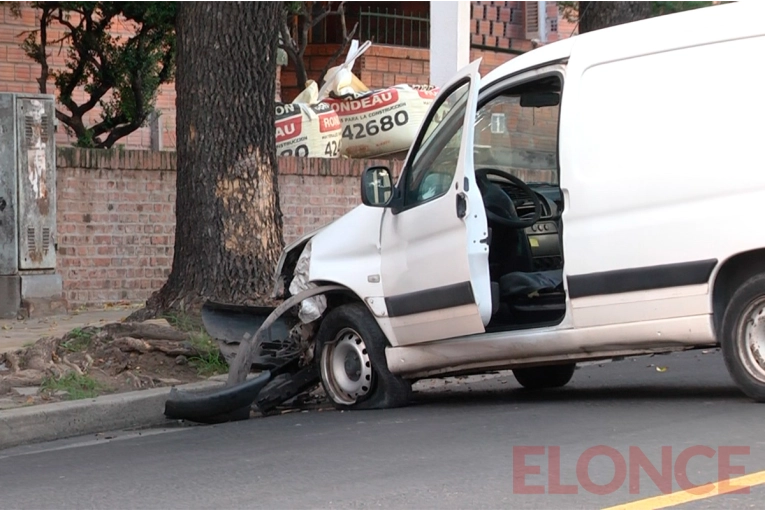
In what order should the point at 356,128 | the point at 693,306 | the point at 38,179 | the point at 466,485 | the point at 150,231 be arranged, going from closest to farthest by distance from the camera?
the point at 466,485 < the point at 693,306 < the point at 38,179 < the point at 150,231 < the point at 356,128

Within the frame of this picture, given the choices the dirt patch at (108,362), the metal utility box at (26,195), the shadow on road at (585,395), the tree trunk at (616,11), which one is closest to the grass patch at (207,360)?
the dirt patch at (108,362)

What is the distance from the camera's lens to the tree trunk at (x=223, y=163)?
34.7 feet

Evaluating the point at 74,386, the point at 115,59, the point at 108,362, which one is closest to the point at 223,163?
the point at 108,362

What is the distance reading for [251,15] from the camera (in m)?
10.8

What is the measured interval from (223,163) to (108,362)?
2176 mm

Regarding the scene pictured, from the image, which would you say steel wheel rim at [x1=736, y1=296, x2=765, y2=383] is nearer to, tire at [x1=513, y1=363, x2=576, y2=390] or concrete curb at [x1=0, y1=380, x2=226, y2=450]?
tire at [x1=513, y1=363, x2=576, y2=390]

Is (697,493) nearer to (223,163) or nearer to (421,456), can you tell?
(421,456)

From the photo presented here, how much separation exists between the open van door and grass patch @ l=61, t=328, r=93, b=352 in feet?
8.81

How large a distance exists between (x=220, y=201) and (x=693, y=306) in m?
4.82

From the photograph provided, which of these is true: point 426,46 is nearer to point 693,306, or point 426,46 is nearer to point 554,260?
point 554,260

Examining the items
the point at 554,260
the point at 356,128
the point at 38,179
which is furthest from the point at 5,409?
the point at 356,128

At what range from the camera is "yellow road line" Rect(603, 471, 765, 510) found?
4836 millimetres

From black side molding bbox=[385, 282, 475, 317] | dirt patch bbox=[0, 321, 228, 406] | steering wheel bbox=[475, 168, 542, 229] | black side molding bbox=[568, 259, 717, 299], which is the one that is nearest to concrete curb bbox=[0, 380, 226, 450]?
dirt patch bbox=[0, 321, 228, 406]

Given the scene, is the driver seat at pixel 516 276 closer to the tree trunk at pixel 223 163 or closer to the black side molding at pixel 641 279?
the black side molding at pixel 641 279
